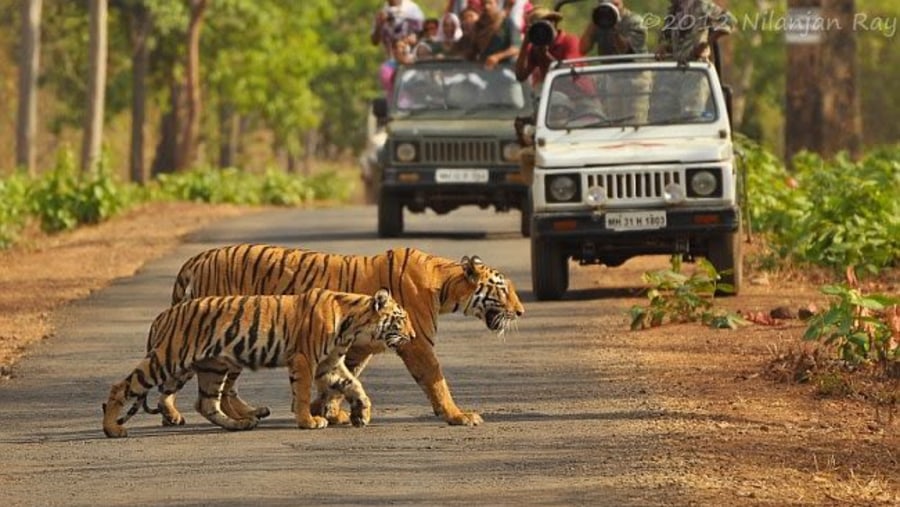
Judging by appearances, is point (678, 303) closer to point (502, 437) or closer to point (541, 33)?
point (541, 33)

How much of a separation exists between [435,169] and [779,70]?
192 feet

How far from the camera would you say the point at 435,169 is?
26672 millimetres

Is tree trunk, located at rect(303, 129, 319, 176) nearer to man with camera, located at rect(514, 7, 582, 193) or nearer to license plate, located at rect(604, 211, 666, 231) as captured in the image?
man with camera, located at rect(514, 7, 582, 193)

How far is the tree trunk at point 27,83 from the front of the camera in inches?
1801

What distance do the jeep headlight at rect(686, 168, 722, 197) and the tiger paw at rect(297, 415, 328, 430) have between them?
7.28m

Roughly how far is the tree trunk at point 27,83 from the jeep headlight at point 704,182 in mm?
27557

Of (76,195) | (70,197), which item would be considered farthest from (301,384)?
(76,195)

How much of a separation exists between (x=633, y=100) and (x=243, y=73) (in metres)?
45.3

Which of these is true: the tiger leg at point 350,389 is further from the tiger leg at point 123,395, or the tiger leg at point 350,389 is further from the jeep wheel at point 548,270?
the jeep wheel at point 548,270

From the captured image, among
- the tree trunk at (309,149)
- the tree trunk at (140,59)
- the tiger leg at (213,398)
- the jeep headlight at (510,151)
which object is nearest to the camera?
the tiger leg at (213,398)

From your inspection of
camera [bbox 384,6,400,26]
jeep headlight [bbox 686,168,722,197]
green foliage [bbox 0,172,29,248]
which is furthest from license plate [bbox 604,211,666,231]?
green foliage [bbox 0,172,29,248]

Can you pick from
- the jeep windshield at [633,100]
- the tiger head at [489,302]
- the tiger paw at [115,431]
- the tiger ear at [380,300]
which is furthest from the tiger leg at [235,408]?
the jeep windshield at [633,100]

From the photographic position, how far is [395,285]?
42.6ft

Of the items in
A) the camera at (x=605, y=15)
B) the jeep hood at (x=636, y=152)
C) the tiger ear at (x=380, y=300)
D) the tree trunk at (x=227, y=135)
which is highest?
the camera at (x=605, y=15)
